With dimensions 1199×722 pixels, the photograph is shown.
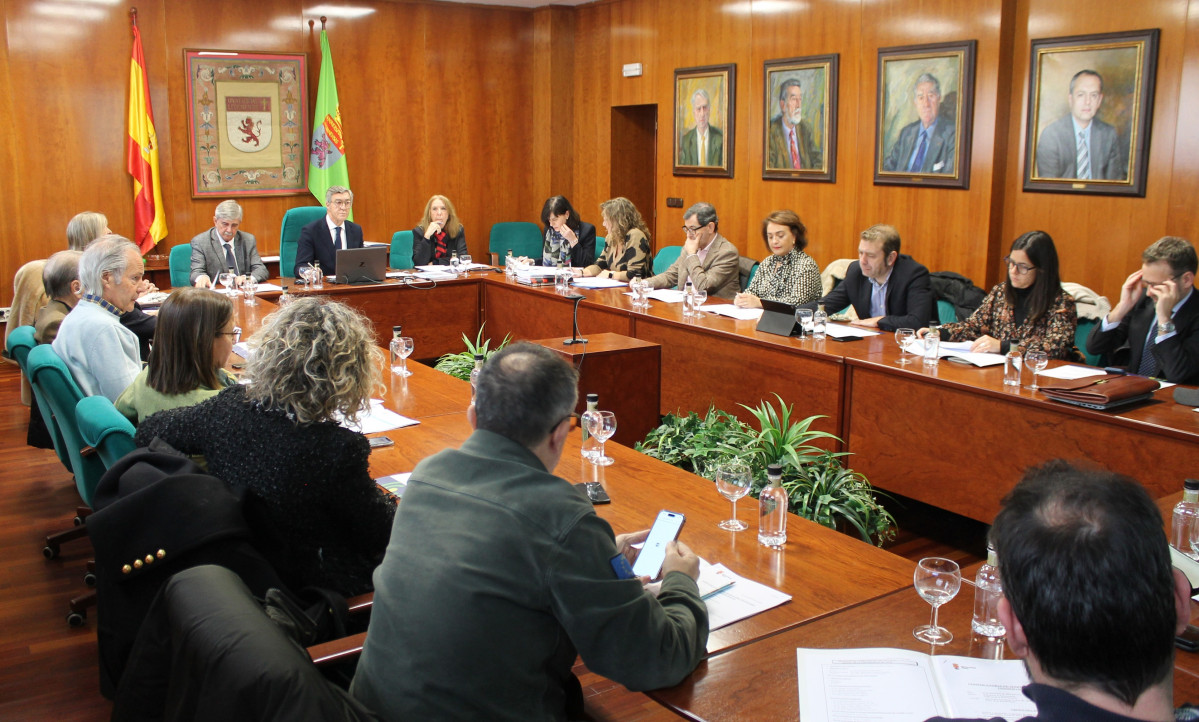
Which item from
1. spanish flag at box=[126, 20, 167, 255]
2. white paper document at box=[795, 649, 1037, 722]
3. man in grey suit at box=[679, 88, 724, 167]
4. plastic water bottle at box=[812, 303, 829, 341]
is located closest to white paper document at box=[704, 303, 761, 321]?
plastic water bottle at box=[812, 303, 829, 341]

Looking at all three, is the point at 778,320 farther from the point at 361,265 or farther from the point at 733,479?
the point at 361,265

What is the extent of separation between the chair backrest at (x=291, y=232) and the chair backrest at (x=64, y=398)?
12.9 feet

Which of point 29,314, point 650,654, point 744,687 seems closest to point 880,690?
point 744,687

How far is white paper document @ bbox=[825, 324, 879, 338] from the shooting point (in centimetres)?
450

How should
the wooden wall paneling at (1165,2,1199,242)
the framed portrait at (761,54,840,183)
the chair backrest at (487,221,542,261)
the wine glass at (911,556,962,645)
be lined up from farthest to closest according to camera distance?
the chair backrest at (487,221,542,261) < the framed portrait at (761,54,840,183) < the wooden wall paneling at (1165,2,1199,242) < the wine glass at (911,556,962,645)

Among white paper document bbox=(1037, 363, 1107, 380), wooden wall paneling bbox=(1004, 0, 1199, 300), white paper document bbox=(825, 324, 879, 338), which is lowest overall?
white paper document bbox=(1037, 363, 1107, 380)

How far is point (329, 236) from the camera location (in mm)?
6852

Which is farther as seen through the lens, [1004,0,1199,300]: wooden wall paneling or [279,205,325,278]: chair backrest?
[279,205,325,278]: chair backrest

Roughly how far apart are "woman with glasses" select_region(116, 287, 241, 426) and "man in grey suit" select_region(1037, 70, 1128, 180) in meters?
4.71

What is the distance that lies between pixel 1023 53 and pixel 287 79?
5.68m

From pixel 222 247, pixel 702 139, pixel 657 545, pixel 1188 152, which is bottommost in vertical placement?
pixel 657 545

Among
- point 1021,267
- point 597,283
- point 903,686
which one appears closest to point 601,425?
point 903,686

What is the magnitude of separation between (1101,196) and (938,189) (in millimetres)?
1054

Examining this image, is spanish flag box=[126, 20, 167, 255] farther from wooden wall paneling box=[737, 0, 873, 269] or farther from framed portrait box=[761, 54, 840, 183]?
framed portrait box=[761, 54, 840, 183]
